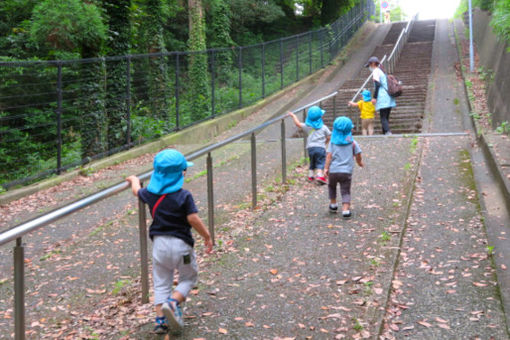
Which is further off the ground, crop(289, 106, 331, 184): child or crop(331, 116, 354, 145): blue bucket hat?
crop(331, 116, 354, 145): blue bucket hat

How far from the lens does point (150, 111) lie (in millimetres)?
13461

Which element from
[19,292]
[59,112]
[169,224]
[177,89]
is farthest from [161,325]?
[177,89]

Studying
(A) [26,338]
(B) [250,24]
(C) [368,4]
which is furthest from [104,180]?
(C) [368,4]

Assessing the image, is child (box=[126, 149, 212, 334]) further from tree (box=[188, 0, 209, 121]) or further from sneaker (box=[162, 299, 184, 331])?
tree (box=[188, 0, 209, 121])

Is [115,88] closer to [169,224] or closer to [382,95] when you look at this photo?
[382,95]

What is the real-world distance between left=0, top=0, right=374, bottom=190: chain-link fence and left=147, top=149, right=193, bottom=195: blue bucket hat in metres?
5.65

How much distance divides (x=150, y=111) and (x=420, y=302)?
1028cm

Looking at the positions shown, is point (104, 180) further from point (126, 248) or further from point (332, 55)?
point (332, 55)

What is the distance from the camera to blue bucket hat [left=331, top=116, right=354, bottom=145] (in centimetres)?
665

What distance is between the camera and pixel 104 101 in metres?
11.7

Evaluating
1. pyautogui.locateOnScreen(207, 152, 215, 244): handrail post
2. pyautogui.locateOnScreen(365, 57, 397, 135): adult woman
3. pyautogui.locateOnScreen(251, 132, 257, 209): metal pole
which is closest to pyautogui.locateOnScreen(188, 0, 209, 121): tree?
pyautogui.locateOnScreen(365, 57, 397, 135): adult woman

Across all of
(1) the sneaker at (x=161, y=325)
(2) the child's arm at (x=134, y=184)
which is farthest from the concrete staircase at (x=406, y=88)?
(1) the sneaker at (x=161, y=325)

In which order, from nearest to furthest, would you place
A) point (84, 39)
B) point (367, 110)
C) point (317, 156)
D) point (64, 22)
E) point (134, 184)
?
point (134, 184) → point (317, 156) → point (64, 22) → point (84, 39) → point (367, 110)

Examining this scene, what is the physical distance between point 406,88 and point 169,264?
50.5ft
